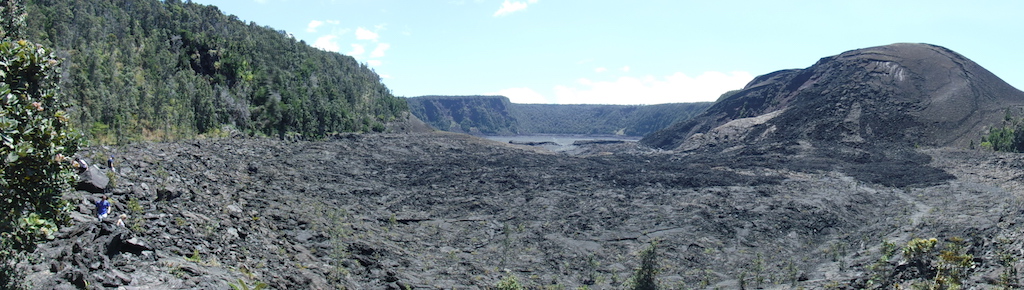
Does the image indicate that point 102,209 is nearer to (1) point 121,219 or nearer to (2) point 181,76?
(1) point 121,219

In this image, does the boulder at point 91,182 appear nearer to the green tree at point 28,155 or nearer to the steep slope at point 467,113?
the green tree at point 28,155

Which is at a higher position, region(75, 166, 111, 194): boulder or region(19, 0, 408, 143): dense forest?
region(19, 0, 408, 143): dense forest

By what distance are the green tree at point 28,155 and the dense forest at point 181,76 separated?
19.7 meters

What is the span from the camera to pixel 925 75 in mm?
61750

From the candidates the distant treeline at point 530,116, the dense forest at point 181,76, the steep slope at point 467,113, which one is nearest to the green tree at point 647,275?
the dense forest at point 181,76

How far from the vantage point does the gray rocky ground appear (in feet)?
37.4

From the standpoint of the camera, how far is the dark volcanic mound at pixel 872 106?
50906 mm

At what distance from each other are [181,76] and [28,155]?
37.0m

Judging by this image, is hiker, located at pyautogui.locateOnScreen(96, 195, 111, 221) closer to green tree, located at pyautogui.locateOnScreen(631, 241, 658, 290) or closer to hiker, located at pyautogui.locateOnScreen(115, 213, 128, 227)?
hiker, located at pyautogui.locateOnScreen(115, 213, 128, 227)

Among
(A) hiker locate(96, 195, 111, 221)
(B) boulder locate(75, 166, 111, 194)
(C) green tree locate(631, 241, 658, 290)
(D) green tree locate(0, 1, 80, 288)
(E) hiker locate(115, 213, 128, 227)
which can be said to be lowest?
(C) green tree locate(631, 241, 658, 290)

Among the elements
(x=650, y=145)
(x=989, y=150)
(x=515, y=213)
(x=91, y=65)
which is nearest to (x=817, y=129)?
(x=989, y=150)

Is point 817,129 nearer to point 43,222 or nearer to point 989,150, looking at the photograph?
point 989,150

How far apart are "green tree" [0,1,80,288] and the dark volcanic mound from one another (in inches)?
2145

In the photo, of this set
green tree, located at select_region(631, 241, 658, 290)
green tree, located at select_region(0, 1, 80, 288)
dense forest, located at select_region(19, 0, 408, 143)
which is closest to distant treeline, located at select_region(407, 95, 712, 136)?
dense forest, located at select_region(19, 0, 408, 143)
